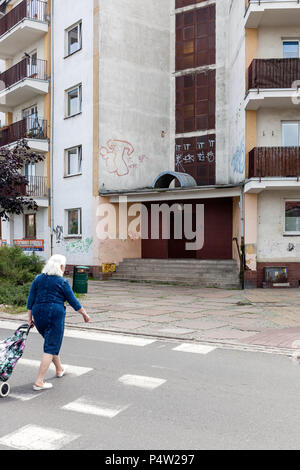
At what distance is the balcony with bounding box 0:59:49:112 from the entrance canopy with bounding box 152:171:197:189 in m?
8.02

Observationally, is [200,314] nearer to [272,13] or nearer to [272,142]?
[272,142]

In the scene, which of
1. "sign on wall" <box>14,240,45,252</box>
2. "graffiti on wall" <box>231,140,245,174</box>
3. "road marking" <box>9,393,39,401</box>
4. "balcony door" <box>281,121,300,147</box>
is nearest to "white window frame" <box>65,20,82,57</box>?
"graffiti on wall" <box>231,140,245,174</box>

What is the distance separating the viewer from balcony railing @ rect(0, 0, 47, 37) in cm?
2513

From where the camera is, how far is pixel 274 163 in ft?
57.6

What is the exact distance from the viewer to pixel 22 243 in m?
23.3

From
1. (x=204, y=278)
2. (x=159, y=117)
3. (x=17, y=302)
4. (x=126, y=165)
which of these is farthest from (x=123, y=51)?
(x=17, y=302)

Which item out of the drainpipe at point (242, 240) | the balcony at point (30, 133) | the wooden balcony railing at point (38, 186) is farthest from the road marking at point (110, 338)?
the wooden balcony railing at point (38, 186)

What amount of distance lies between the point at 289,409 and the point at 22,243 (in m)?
19.9

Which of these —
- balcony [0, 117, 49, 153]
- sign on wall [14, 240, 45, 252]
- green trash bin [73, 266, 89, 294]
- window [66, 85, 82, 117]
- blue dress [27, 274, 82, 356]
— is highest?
window [66, 85, 82, 117]

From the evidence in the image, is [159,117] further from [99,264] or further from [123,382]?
[123,382]

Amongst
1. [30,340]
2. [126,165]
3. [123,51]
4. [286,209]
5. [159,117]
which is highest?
[123,51]

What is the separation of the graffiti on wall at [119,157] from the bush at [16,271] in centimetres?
819

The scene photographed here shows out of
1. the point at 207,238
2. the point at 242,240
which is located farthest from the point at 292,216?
the point at 207,238

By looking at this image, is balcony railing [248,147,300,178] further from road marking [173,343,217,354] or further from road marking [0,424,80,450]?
road marking [0,424,80,450]
